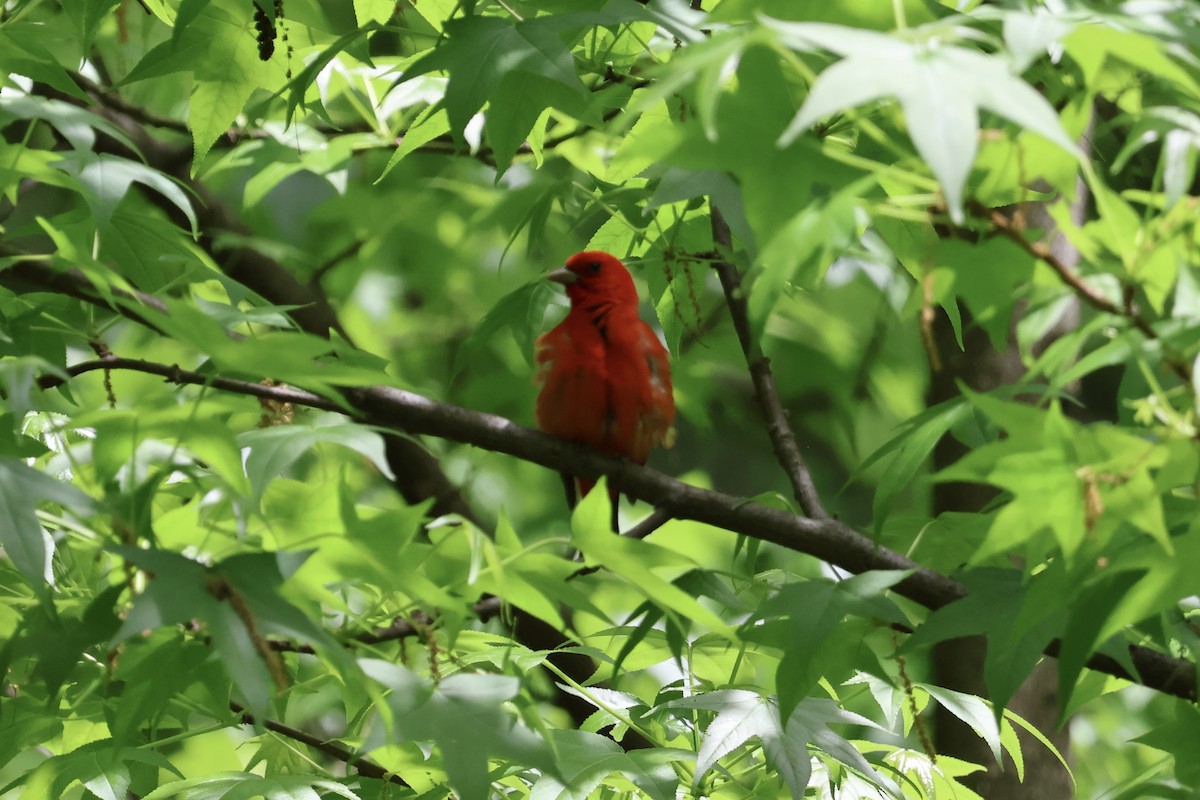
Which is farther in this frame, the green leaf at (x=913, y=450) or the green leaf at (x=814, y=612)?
the green leaf at (x=913, y=450)

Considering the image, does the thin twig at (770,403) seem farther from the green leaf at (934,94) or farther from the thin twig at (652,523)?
the green leaf at (934,94)

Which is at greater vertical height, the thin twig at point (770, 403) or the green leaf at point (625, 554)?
the green leaf at point (625, 554)

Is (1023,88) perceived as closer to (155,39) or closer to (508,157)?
(508,157)

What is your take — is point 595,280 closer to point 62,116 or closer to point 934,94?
point 62,116

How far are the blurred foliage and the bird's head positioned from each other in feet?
0.99

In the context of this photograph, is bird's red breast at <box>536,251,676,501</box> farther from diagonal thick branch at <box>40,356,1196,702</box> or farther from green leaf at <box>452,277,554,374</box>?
diagonal thick branch at <box>40,356,1196,702</box>

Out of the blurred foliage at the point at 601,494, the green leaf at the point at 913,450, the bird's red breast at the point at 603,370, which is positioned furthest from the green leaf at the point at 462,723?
the bird's red breast at the point at 603,370

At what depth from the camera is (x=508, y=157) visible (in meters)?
2.14

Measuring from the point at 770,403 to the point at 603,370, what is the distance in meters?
1.18

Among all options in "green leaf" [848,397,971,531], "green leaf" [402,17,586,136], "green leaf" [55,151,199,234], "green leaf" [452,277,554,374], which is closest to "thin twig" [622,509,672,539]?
"green leaf" [848,397,971,531]

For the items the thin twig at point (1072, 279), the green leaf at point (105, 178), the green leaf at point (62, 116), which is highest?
the thin twig at point (1072, 279)

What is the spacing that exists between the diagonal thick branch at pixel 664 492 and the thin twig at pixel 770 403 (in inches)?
9.5

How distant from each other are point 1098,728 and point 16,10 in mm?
5882

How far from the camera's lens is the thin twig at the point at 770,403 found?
2.39 meters
